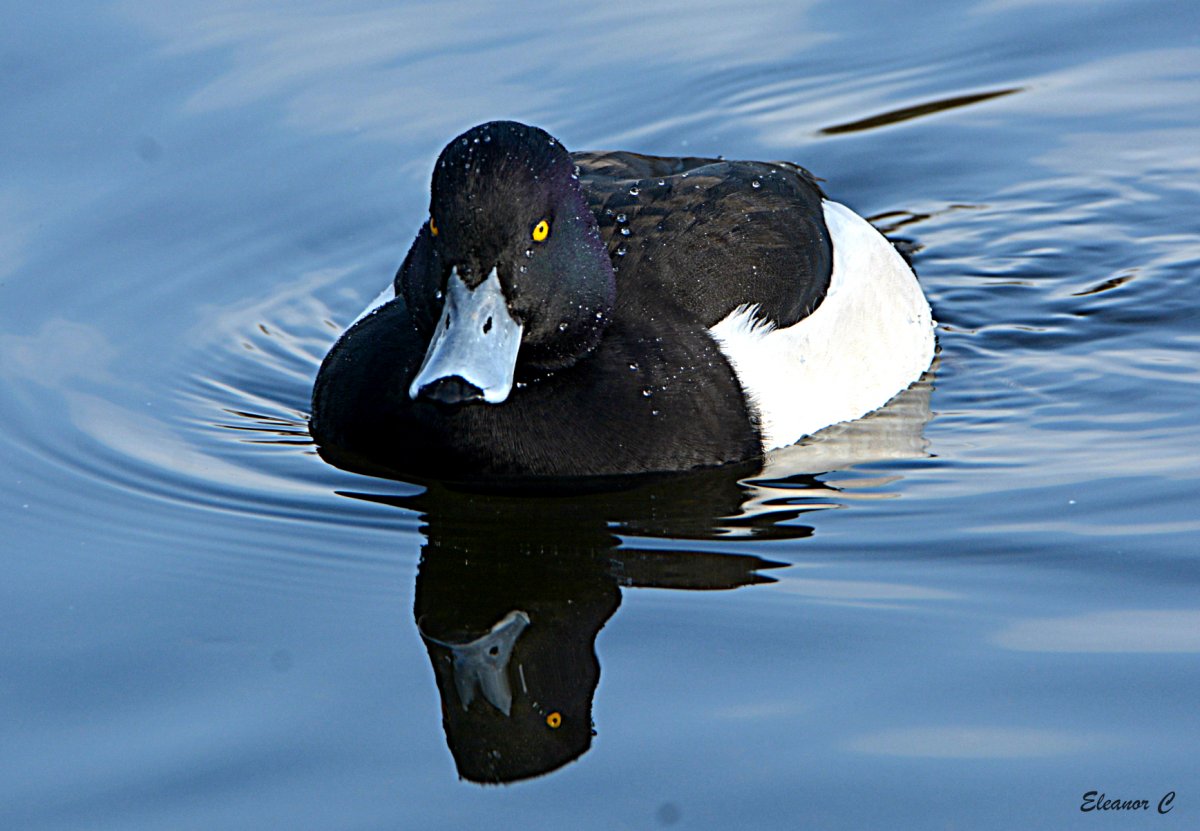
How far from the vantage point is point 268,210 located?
8453 millimetres

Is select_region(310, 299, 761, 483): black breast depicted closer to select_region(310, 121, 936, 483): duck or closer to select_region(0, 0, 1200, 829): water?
select_region(310, 121, 936, 483): duck

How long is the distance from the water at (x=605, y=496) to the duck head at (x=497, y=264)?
57 centimetres

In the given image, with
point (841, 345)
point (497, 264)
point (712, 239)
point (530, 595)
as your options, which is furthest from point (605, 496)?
point (841, 345)

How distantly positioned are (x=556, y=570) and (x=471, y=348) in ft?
2.35

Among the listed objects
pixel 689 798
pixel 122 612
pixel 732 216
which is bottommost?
pixel 689 798

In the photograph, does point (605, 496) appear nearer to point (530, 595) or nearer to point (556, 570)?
point (556, 570)

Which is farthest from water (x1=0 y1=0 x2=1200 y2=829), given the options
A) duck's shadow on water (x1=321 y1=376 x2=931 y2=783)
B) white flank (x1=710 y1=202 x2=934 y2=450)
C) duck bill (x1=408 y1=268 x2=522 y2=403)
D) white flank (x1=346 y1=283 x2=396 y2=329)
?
duck bill (x1=408 y1=268 x2=522 y2=403)

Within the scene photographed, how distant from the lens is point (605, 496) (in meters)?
5.96

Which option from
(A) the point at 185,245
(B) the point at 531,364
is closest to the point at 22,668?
(B) the point at 531,364

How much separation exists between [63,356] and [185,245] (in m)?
1.11

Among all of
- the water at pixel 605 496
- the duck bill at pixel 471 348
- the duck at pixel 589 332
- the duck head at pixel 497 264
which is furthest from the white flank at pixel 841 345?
the duck bill at pixel 471 348

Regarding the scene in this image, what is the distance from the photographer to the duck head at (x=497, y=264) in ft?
18.1

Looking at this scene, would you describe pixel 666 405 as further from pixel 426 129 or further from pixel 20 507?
pixel 426 129

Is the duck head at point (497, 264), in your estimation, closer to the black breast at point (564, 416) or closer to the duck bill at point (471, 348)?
the duck bill at point (471, 348)
